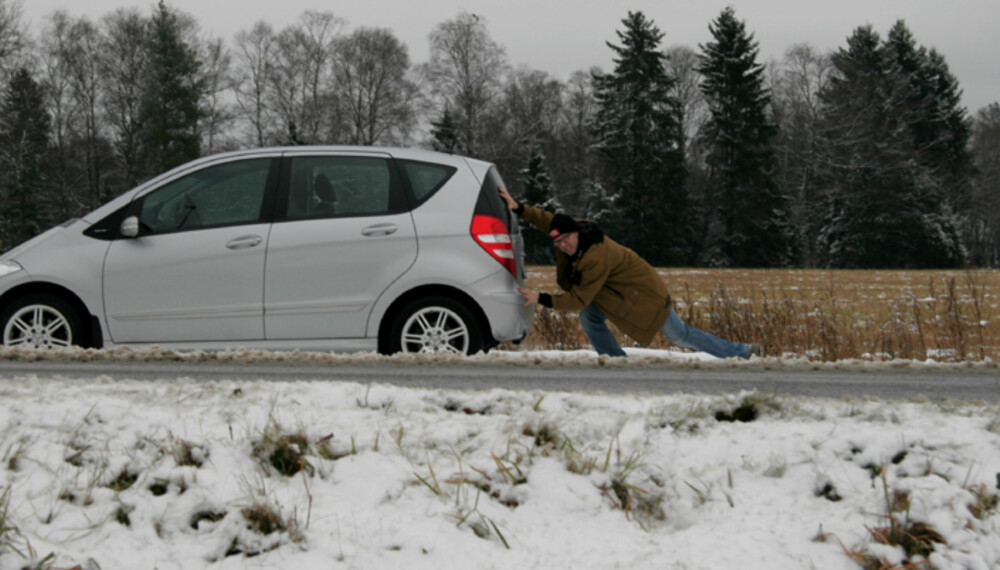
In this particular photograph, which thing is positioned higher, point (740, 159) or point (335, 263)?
point (740, 159)

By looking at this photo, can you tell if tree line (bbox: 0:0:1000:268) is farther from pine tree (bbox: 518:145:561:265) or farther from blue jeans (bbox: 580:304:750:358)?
blue jeans (bbox: 580:304:750:358)

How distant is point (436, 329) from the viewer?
21.1 feet

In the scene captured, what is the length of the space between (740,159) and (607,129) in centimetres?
762

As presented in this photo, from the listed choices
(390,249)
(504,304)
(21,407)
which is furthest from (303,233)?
(21,407)

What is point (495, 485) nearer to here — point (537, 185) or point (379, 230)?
point (379, 230)

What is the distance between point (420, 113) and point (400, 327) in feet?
154

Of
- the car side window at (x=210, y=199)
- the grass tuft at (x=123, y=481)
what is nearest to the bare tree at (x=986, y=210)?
the car side window at (x=210, y=199)

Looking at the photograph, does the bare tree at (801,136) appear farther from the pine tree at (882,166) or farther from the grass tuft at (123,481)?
the grass tuft at (123,481)

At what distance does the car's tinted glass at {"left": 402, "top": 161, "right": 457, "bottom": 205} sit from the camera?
262 inches

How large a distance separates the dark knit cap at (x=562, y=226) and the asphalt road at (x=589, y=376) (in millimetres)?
1753

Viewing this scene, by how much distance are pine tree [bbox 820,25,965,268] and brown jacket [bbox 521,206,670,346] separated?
43.7 m

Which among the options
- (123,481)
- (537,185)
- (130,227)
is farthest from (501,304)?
(537,185)

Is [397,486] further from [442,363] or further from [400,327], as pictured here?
[400,327]

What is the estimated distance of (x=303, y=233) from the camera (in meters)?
6.55
